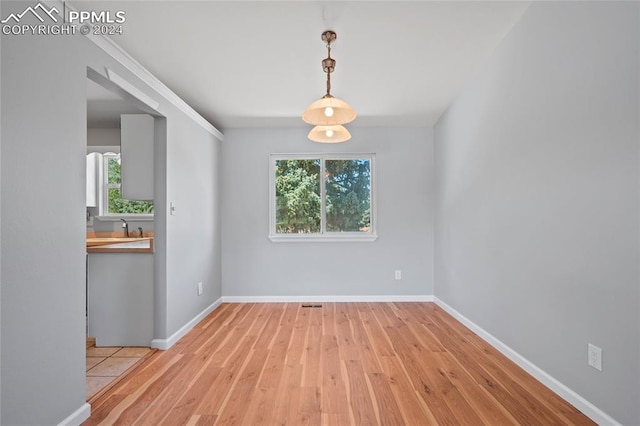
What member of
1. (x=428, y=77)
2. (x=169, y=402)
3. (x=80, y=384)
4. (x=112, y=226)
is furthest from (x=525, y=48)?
(x=112, y=226)

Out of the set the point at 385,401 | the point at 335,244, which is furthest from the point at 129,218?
the point at 385,401

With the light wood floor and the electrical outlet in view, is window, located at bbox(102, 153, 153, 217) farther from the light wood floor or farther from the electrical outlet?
the electrical outlet

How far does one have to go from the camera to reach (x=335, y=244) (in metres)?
4.64

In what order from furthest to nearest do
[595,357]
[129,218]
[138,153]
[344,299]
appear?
[129,218] < [344,299] < [138,153] < [595,357]

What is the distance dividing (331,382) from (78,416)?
1507 millimetres

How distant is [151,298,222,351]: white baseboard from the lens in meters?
2.90

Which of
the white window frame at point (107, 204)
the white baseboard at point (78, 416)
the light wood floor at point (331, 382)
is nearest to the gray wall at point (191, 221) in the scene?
the light wood floor at point (331, 382)

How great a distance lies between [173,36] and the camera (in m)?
2.42

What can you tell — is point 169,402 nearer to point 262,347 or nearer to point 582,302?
point 262,347

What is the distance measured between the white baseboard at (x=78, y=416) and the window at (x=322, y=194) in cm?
303

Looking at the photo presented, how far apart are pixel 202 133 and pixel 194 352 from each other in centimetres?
246

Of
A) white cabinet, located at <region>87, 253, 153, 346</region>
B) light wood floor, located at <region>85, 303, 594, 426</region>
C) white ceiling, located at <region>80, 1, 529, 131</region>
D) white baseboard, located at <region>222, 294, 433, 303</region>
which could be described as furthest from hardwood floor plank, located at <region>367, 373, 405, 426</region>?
white ceiling, located at <region>80, 1, 529, 131</region>

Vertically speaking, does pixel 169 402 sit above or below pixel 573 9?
below

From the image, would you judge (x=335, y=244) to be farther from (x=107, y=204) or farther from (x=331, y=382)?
(x=107, y=204)
